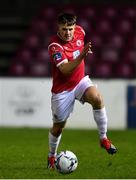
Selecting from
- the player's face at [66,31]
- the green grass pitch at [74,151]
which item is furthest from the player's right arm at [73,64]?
the green grass pitch at [74,151]

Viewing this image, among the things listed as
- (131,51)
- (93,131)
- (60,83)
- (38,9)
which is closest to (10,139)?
(93,131)

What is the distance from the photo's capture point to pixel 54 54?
364 inches

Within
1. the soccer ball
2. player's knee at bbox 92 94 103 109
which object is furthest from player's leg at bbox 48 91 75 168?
the soccer ball

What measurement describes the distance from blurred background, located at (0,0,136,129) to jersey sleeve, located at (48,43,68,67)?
732 centimetres

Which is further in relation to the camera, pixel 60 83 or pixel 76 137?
pixel 76 137

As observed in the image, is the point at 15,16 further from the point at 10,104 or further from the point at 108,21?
the point at 10,104

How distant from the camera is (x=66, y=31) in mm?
9188

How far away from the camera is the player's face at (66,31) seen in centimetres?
915

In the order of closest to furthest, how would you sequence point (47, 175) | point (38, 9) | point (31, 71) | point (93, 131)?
point (47, 175)
point (93, 131)
point (31, 71)
point (38, 9)

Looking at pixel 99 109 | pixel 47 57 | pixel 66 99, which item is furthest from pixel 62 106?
pixel 47 57

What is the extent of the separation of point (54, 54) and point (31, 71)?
11.1 metres

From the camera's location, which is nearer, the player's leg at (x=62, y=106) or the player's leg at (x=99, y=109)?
the player's leg at (x=99, y=109)

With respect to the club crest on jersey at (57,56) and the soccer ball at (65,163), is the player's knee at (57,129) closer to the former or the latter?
the soccer ball at (65,163)

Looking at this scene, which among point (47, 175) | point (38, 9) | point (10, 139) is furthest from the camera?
point (38, 9)
